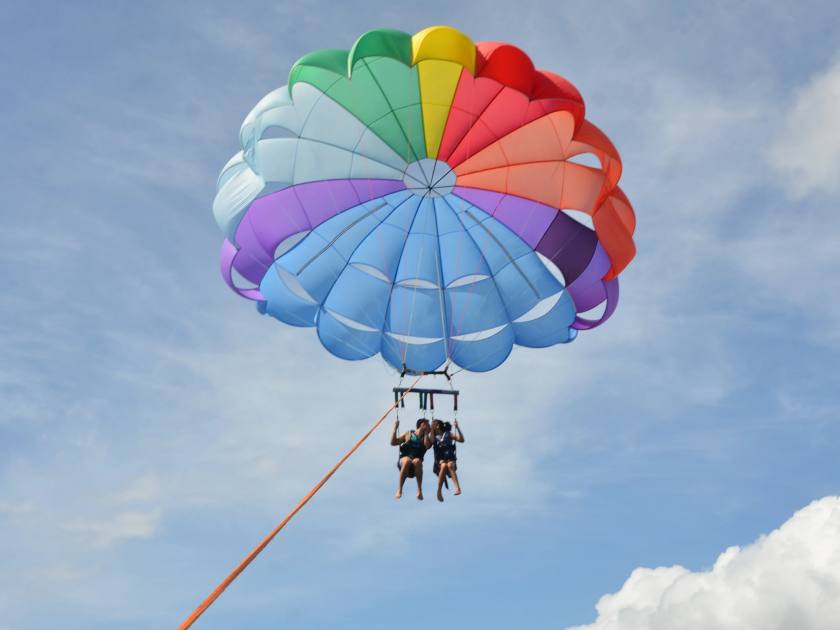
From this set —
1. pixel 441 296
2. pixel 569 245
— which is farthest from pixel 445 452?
pixel 569 245

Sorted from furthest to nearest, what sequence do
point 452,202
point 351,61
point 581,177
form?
point 452,202
point 581,177
point 351,61

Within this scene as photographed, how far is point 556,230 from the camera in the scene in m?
14.7

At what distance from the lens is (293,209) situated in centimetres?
1465

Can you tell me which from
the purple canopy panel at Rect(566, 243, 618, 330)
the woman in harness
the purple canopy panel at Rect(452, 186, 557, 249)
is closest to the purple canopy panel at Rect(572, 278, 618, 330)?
the purple canopy panel at Rect(566, 243, 618, 330)

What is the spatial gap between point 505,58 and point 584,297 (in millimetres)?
3872

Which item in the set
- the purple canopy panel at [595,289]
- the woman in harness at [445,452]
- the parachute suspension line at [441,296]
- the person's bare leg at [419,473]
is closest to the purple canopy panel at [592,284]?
the purple canopy panel at [595,289]

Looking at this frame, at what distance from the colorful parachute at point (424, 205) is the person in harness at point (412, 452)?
1.31 meters

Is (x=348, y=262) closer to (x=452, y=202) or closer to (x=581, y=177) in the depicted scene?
(x=452, y=202)

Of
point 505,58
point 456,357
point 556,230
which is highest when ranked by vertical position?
point 505,58

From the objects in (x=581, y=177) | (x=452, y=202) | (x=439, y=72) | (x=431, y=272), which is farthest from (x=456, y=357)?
(x=439, y=72)

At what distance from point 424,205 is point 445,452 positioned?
13.2ft

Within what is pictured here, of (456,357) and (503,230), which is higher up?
(503,230)

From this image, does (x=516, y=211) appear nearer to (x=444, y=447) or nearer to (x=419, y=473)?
(x=444, y=447)

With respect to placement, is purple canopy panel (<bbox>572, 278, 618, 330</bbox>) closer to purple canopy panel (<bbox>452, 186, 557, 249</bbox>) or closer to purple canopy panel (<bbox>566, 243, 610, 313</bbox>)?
purple canopy panel (<bbox>566, 243, 610, 313</bbox>)
